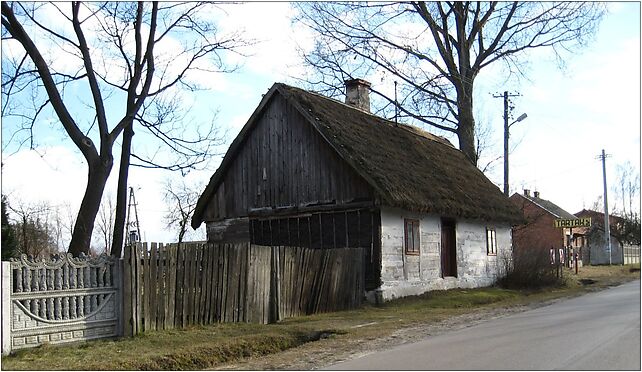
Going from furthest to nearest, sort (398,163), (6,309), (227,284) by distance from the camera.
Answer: (398,163)
(227,284)
(6,309)

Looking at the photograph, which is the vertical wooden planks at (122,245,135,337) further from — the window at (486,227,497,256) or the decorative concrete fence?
the window at (486,227,497,256)

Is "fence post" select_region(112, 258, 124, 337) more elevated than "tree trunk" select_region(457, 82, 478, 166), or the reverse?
"tree trunk" select_region(457, 82, 478, 166)

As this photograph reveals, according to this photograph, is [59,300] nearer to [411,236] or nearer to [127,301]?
[127,301]

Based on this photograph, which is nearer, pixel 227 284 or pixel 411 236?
pixel 227 284

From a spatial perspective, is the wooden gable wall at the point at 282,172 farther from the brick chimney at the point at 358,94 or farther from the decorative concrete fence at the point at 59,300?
the decorative concrete fence at the point at 59,300

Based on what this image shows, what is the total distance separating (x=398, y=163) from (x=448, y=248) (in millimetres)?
3816

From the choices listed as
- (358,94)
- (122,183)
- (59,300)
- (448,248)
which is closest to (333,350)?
(59,300)

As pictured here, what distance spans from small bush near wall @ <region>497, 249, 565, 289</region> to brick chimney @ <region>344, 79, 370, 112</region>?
340 inches

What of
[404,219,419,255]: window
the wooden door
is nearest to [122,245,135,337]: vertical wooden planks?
[404,219,419,255]: window

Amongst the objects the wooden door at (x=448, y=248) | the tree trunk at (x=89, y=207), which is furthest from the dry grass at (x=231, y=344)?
the tree trunk at (x=89, y=207)

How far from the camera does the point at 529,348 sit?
9516mm

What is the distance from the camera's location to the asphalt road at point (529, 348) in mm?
8344

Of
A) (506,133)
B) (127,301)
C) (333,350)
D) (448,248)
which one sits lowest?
(333,350)

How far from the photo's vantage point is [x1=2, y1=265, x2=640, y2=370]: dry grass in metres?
9.27
